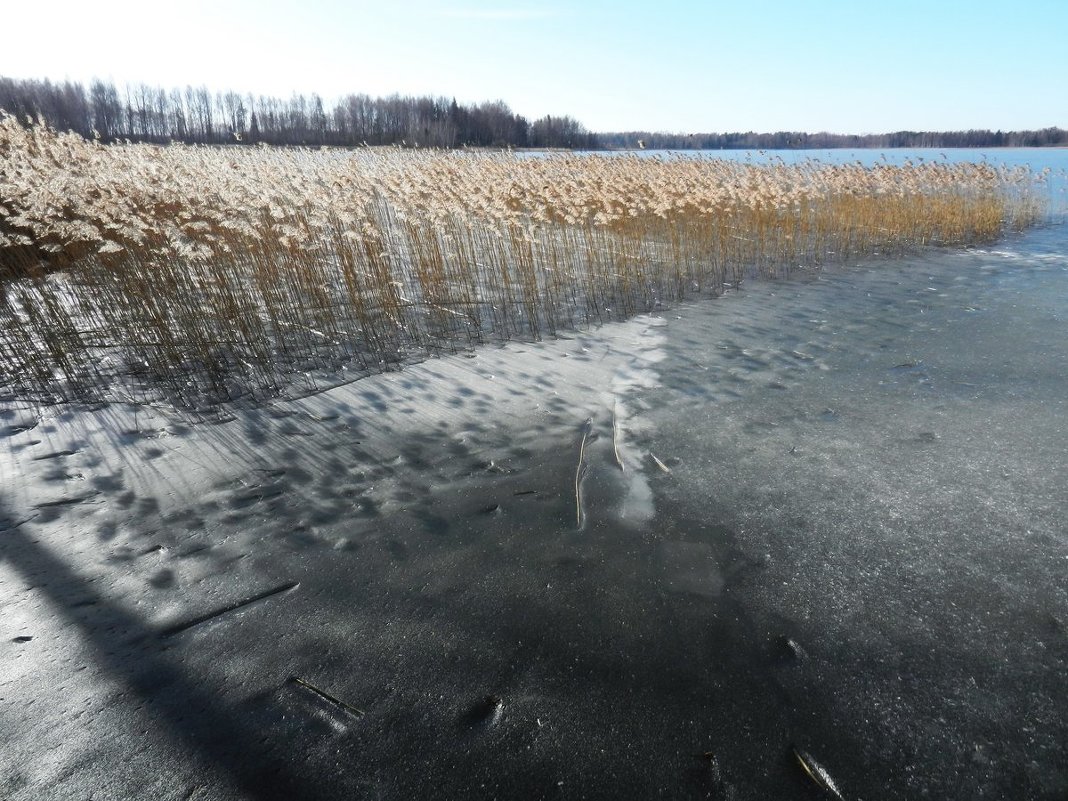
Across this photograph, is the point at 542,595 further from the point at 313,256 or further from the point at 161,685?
the point at 313,256

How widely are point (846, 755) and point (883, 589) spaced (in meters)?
0.78

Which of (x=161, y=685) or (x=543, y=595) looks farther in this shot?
(x=543, y=595)

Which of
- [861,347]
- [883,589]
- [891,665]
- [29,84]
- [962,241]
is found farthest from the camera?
[29,84]

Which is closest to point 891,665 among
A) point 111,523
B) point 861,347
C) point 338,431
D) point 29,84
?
point 338,431

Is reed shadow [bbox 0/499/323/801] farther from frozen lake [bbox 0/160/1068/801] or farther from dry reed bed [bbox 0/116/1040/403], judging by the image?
dry reed bed [bbox 0/116/1040/403]

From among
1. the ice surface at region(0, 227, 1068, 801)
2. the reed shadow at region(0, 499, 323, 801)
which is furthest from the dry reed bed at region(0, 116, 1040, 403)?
the reed shadow at region(0, 499, 323, 801)

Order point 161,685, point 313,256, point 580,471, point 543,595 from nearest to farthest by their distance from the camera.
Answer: point 161,685 < point 543,595 < point 580,471 < point 313,256

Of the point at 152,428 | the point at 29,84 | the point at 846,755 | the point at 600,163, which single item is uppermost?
the point at 29,84

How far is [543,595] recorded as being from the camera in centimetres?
210

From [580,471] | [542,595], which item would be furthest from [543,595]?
[580,471]

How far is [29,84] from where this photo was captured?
51.0 meters

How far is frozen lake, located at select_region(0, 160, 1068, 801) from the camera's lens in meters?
1.50

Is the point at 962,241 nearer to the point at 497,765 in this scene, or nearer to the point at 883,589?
the point at 883,589

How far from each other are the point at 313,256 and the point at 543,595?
4679 millimetres
